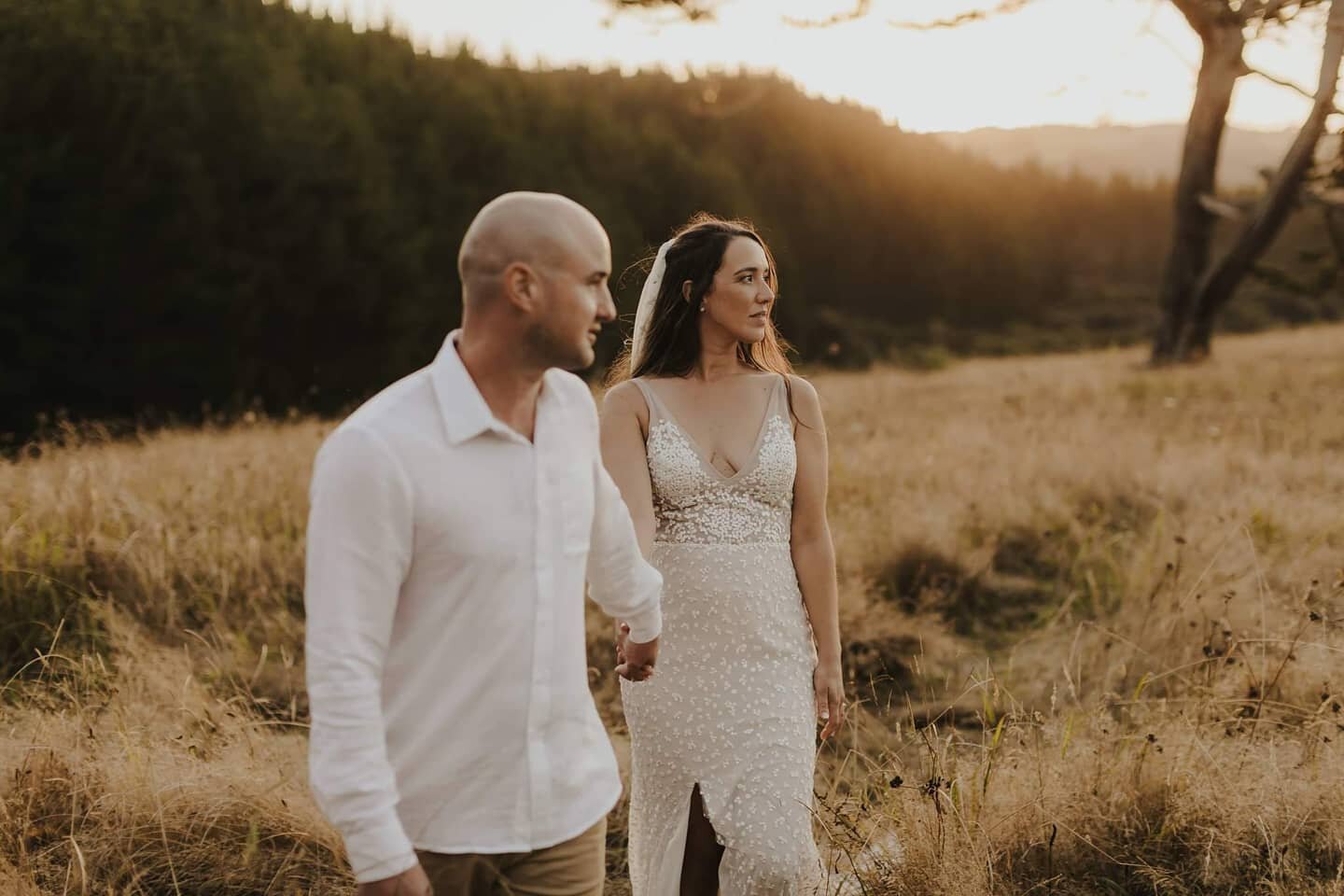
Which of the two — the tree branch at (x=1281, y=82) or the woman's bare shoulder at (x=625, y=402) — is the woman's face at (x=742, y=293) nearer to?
the woman's bare shoulder at (x=625, y=402)

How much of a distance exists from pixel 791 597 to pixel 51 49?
1702 centimetres

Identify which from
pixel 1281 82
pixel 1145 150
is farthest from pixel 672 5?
pixel 1145 150

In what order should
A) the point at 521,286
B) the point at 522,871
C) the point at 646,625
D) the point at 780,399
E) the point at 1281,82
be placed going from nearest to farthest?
the point at 521,286 → the point at 522,871 → the point at 646,625 → the point at 780,399 → the point at 1281,82

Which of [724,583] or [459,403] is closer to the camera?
[459,403]

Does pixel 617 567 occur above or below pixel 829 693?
above

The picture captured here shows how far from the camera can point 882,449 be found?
8750 mm

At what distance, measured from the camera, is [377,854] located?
160 centimetres

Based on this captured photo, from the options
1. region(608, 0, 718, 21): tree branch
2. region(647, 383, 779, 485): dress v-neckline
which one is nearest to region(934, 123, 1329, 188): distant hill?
region(608, 0, 718, 21): tree branch

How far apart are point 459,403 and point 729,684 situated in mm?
1570

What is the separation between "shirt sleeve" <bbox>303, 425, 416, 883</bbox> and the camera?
1.60 meters

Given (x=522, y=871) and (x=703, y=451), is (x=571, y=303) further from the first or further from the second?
(x=703, y=451)

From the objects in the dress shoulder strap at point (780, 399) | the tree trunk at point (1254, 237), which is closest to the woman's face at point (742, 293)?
the dress shoulder strap at point (780, 399)

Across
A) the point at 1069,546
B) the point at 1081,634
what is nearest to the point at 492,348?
the point at 1081,634

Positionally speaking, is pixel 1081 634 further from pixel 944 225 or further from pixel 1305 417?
pixel 944 225
